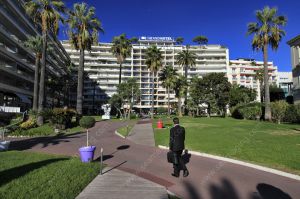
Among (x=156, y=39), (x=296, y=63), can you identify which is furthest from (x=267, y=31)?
(x=156, y=39)

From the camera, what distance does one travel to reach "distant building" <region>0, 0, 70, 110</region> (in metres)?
47.3

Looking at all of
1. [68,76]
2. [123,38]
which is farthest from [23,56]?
[123,38]

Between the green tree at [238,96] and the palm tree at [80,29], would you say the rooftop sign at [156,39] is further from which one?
the palm tree at [80,29]

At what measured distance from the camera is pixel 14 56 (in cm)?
5009

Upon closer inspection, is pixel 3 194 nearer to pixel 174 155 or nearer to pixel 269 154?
pixel 174 155

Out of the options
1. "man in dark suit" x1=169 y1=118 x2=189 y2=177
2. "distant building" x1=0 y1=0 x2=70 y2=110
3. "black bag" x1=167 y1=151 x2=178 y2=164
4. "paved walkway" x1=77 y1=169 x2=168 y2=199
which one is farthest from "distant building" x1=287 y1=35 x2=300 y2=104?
"distant building" x1=0 y1=0 x2=70 y2=110

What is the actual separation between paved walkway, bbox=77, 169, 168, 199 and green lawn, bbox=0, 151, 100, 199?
0.29 m

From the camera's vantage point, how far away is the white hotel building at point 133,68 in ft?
381

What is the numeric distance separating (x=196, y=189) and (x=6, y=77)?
53480 millimetres

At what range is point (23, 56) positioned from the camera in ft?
197

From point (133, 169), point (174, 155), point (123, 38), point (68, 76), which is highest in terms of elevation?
point (123, 38)

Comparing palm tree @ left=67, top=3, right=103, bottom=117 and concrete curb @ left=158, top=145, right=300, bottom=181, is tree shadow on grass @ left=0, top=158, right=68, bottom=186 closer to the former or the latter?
concrete curb @ left=158, top=145, right=300, bottom=181

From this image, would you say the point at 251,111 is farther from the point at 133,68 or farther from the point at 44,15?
the point at 133,68

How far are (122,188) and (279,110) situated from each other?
3320cm
